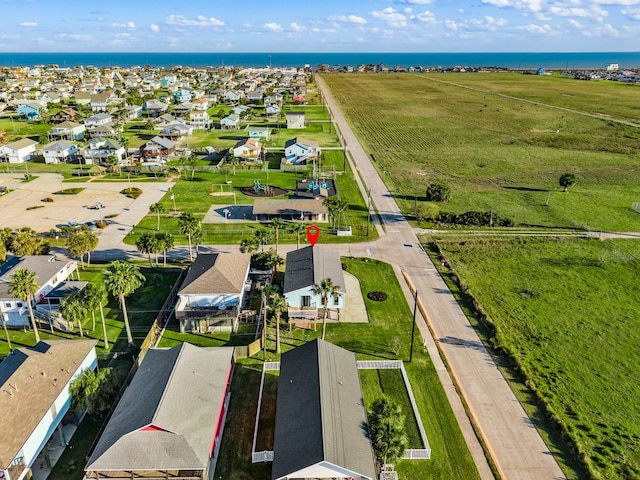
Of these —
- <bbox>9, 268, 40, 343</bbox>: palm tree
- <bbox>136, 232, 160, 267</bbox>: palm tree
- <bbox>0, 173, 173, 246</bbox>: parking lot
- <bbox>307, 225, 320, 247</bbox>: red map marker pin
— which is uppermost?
<bbox>9, 268, 40, 343</bbox>: palm tree

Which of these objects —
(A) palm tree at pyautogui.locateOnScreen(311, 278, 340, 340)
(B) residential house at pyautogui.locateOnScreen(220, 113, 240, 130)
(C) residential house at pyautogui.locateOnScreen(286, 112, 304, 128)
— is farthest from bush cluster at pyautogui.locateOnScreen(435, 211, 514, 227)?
(B) residential house at pyautogui.locateOnScreen(220, 113, 240, 130)

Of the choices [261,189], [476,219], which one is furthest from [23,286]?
[476,219]

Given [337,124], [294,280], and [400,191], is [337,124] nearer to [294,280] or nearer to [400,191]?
[400,191]

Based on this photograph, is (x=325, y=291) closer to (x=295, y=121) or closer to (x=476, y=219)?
(x=476, y=219)

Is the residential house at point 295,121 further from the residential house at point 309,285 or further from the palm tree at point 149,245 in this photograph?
the residential house at point 309,285

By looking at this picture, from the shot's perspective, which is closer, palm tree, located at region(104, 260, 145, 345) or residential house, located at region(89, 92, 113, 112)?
palm tree, located at region(104, 260, 145, 345)

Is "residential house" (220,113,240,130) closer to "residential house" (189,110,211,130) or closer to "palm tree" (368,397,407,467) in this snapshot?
"residential house" (189,110,211,130)
